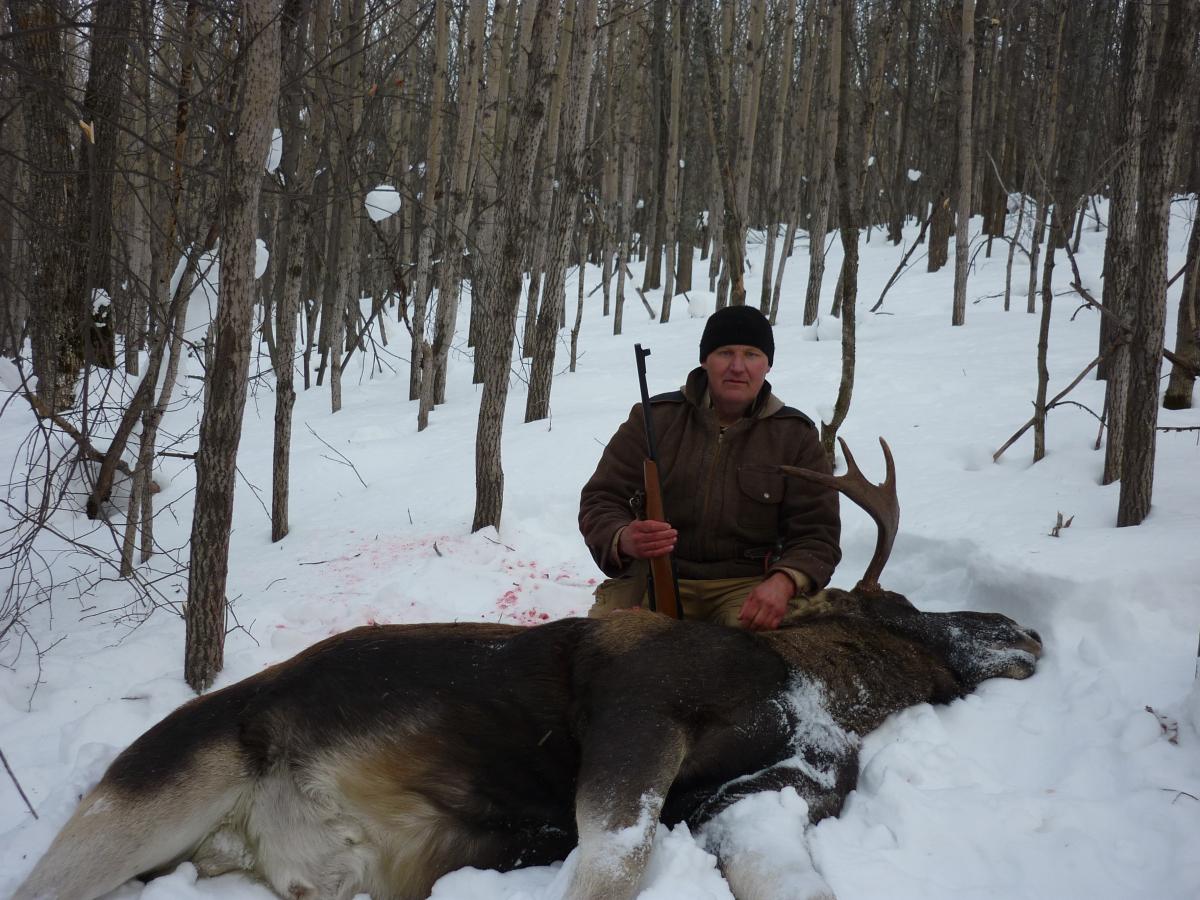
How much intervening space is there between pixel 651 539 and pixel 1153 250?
2916mm

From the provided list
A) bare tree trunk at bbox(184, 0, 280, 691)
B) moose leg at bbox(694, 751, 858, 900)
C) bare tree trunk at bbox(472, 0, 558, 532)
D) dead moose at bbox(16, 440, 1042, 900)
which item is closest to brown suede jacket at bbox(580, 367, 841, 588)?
dead moose at bbox(16, 440, 1042, 900)

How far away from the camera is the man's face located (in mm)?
3896

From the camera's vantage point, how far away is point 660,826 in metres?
2.50

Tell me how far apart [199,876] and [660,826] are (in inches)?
50.8

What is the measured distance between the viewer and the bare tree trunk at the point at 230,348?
350 centimetres

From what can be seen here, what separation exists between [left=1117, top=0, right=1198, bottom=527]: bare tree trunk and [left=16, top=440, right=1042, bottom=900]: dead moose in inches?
99.7

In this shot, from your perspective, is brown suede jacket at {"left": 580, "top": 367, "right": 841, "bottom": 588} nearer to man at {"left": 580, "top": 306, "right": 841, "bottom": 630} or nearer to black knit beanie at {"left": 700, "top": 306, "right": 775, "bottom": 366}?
man at {"left": 580, "top": 306, "right": 841, "bottom": 630}

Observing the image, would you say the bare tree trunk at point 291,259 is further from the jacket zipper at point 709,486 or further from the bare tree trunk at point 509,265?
the jacket zipper at point 709,486

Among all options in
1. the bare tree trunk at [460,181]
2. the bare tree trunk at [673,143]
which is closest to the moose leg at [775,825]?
the bare tree trunk at [460,181]

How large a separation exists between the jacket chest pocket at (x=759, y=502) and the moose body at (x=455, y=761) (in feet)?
3.09

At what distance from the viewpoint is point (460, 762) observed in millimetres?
2604

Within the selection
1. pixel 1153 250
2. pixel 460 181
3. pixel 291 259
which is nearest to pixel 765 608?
pixel 1153 250

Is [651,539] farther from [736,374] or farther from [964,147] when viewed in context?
[964,147]

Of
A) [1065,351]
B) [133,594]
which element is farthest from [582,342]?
[133,594]
